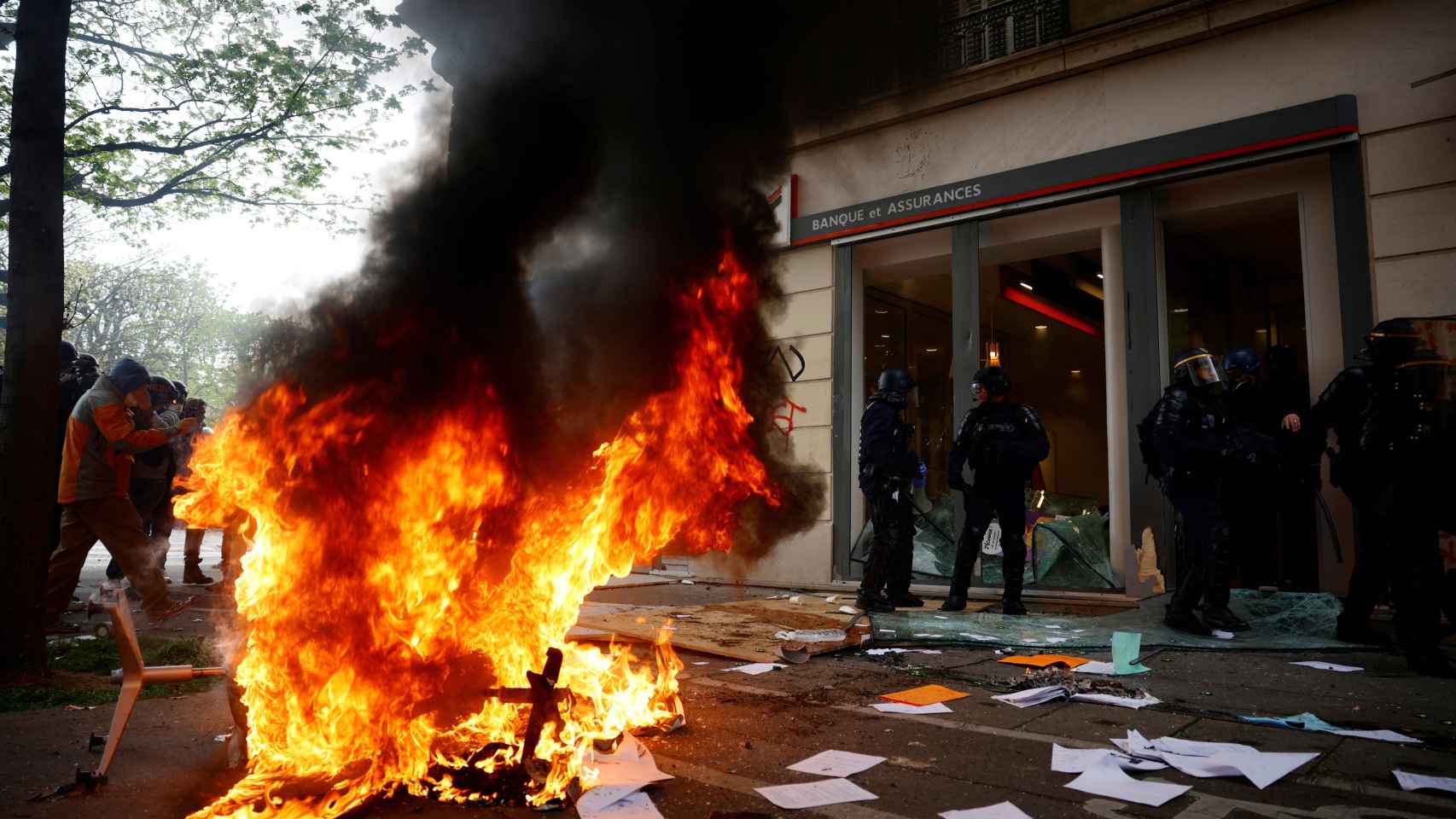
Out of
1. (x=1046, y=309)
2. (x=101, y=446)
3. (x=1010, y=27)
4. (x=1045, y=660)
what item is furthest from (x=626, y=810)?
(x=1046, y=309)

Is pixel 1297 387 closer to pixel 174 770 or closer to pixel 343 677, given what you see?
pixel 343 677

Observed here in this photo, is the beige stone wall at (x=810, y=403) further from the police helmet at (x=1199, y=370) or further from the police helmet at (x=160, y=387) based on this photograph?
the police helmet at (x=160, y=387)

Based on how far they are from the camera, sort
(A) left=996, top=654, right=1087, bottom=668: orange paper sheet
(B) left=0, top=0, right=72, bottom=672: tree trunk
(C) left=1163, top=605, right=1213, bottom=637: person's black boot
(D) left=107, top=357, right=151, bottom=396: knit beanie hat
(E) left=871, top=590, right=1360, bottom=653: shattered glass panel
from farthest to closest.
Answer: (C) left=1163, top=605, right=1213, bottom=637: person's black boot → (D) left=107, top=357, right=151, bottom=396: knit beanie hat → (E) left=871, top=590, right=1360, bottom=653: shattered glass panel → (A) left=996, top=654, right=1087, bottom=668: orange paper sheet → (B) left=0, top=0, right=72, bottom=672: tree trunk

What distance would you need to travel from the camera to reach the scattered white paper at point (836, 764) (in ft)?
10.3

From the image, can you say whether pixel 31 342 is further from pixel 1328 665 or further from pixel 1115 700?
pixel 1328 665

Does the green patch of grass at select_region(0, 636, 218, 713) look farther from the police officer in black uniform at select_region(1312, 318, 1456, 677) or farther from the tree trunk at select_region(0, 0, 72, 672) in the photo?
the police officer in black uniform at select_region(1312, 318, 1456, 677)

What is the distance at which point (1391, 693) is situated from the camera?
4375 mm

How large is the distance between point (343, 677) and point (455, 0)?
333cm

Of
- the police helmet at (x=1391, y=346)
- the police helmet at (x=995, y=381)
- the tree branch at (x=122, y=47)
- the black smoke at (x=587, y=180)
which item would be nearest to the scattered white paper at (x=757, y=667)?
the black smoke at (x=587, y=180)

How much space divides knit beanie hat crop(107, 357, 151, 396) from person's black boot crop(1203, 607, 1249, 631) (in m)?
8.04

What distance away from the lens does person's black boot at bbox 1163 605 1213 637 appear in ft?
20.2

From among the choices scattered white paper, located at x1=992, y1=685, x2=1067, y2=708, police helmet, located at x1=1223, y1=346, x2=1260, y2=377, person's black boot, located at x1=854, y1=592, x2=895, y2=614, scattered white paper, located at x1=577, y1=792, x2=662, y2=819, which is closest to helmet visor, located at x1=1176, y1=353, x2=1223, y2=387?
police helmet, located at x1=1223, y1=346, x2=1260, y2=377

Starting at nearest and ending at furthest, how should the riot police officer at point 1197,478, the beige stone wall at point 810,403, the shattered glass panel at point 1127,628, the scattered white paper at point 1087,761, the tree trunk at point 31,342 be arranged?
the scattered white paper at point 1087,761, the tree trunk at point 31,342, the shattered glass panel at point 1127,628, the riot police officer at point 1197,478, the beige stone wall at point 810,403

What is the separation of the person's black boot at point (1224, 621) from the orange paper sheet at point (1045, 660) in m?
1.64
